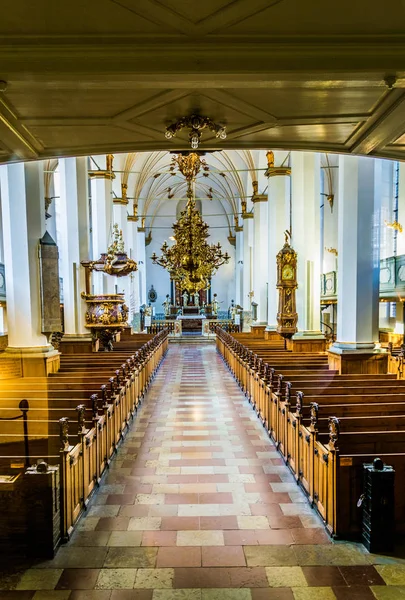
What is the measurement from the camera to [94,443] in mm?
4934

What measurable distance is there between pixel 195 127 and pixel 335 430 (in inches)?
127

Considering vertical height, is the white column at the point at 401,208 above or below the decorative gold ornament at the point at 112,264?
above

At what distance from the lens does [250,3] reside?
8.71 ft

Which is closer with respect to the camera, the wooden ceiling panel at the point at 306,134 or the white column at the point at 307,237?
the wooden ceiling panel at the point at 306,134

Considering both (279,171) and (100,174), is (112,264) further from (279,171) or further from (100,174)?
(279,171)

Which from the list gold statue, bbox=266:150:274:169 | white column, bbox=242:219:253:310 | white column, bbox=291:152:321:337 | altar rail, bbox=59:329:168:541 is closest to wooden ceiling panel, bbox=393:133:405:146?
altar rail, bbox=59:329:168:541

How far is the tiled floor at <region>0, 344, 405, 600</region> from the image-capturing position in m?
3.17

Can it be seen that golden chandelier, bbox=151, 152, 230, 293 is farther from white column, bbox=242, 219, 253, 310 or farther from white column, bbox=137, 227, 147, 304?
white column, bbox=137, 227, 147, 304

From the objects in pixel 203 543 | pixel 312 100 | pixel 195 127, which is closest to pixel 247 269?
Answer: pixel 195 127

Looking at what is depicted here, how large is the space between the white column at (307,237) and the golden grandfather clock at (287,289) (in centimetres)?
29

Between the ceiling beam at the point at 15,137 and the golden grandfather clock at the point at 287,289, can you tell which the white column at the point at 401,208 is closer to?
the golden grandfather clock at the point at 287,289

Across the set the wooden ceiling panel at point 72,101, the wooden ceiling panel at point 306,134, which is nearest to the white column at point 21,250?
the wooden ceiling panel at point 72,101

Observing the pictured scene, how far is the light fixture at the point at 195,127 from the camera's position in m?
4.21

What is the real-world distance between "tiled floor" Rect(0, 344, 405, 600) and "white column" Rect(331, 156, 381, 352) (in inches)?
123
